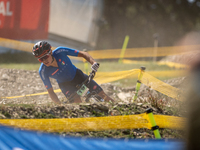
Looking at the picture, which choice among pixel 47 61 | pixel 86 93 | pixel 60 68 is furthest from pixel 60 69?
pixel 86 93

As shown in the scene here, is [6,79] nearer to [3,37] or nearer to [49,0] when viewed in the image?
[3,37]

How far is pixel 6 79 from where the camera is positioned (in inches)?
358

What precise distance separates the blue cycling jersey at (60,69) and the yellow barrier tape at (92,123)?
1.85 metres

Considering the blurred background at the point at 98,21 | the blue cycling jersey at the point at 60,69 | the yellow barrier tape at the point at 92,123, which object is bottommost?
the yellow barrier tape at the point at 92,123

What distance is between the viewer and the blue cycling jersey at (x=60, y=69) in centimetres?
576

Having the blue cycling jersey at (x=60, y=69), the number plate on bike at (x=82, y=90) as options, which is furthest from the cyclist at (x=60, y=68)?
the number plate on bike at (x=82, y=90)

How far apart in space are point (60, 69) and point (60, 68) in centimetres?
2

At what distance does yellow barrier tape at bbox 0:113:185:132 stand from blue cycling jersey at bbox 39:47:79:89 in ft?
6.06

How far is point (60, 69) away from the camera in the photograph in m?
5.86

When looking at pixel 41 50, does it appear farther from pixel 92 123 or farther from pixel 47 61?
pixel 92 123

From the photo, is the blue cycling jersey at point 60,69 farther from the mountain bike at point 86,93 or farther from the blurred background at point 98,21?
the blurred background at point 98,21

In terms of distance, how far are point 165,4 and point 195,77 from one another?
89.3 feet

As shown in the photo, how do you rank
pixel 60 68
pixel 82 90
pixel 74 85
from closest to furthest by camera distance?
pixel 82 90 → pixel 60 68 → pixel 74 85

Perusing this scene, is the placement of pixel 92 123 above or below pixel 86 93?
below
